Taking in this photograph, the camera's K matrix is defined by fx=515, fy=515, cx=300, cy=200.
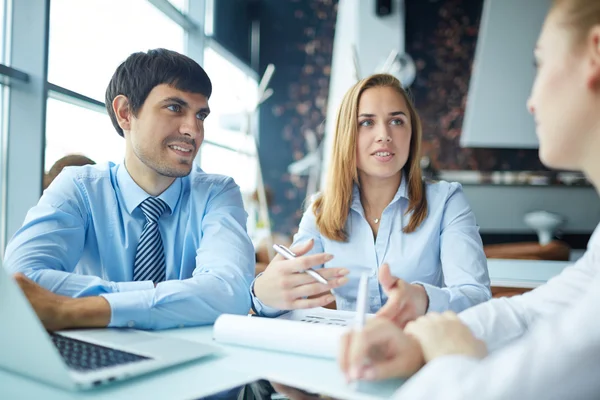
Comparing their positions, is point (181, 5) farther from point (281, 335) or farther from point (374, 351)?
point (374, 351)

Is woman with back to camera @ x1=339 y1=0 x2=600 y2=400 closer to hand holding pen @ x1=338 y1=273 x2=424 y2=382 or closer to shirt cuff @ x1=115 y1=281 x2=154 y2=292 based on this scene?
hand holding pen @ x1=338 y1=273 x2=424 y2=382

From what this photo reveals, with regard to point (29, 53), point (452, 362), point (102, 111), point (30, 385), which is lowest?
point (30, 385)

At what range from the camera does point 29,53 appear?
228 cm

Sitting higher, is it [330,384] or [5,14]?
[5,14]

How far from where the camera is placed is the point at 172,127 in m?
1.31

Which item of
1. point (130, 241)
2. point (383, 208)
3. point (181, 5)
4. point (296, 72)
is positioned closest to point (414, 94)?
point (296, 72)

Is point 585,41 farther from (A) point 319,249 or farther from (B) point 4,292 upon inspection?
(A) point 319,249

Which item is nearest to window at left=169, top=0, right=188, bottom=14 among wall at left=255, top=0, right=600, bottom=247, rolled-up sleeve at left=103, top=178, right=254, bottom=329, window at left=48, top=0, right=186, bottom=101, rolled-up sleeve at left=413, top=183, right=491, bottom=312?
window at left=48, top=0, right=186, bottom=101

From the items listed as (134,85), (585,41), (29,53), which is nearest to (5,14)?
(29,53)

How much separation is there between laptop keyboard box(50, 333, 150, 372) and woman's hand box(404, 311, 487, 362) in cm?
39

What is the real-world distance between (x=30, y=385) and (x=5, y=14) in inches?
78.1

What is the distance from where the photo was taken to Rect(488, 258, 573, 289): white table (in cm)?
208

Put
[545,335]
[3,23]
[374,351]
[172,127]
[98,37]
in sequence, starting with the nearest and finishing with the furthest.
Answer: [545,335], [374,351], [172,127], [98,37], [3,23]

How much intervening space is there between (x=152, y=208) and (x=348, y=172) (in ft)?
2.19
